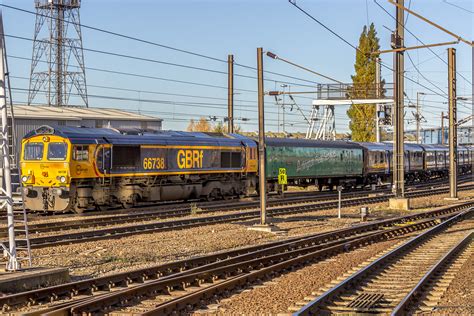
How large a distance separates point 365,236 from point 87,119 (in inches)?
1368

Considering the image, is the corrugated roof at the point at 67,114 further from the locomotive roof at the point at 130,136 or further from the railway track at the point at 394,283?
the railway track at the point at 394,283

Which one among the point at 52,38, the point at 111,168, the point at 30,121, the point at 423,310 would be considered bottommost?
the point at 423,310

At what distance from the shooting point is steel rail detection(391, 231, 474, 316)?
34.7 feet

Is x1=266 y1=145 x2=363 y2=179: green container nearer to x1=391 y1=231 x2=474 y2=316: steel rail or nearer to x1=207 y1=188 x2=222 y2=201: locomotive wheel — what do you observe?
x1=207 y1=188 x2=222 y2=201: locomotive wheel

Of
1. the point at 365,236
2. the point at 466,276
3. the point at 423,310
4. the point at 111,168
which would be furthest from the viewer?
the point at 111,168

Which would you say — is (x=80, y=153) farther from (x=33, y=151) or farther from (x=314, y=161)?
(x=314, y=161)

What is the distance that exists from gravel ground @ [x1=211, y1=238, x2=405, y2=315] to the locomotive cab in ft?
43.0

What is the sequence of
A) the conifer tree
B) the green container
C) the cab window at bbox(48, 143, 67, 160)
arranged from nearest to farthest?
the cab window at bbox(48, 143, 67, 160) < the green container < the conifer tree

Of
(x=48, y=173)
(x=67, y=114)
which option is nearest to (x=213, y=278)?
(x=48, y=173)

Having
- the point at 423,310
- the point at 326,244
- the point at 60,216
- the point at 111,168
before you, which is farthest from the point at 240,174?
the point at 423,310

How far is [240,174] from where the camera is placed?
37.8 meters

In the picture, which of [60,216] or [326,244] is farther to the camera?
[60,216]

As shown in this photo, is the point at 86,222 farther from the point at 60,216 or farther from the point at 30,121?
the point at 30,121

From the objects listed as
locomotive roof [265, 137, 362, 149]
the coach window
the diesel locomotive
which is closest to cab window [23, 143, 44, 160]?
the diesel locomotive
